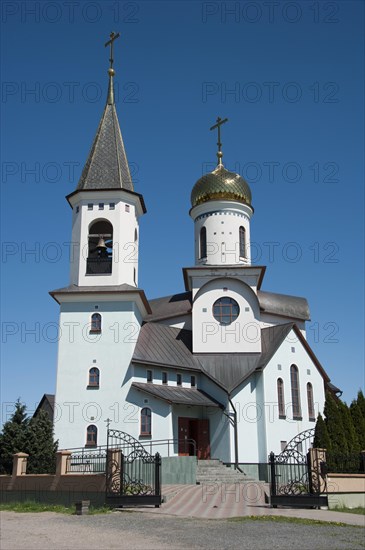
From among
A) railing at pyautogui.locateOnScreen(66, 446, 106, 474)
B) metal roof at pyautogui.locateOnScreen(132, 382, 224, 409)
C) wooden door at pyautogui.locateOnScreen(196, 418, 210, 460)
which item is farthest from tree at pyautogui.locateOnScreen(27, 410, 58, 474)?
wooden door at pyautogui.locateOnScreen(196, 418, 210, 460)

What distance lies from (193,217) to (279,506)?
16.4 meters

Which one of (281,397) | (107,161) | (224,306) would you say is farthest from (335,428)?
(107,161)

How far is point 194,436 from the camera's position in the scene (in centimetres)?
2166

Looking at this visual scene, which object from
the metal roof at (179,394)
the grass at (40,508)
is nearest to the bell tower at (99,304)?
the metal roof at (179,394)

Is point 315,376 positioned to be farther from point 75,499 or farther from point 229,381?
point 75,499

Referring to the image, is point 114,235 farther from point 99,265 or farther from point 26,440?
point 26,440

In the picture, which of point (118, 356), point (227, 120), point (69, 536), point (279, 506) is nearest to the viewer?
point (69, 536)

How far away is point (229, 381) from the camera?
71.4 ft

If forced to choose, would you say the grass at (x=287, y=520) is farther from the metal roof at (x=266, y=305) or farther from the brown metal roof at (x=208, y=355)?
the metal roof at (x=266, y=305)

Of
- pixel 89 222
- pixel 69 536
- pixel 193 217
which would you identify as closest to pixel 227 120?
pixel 193 217

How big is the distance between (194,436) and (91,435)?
13.8 feet

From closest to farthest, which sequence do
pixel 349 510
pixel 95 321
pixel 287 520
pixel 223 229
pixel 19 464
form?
pixel 287 520, pixel 349 510, pixel 19 464, pixel 95 321, pixel 223 229

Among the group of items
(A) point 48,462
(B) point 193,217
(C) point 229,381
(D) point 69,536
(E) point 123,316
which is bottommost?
(D) point 69,536

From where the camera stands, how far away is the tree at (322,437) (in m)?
19.5
